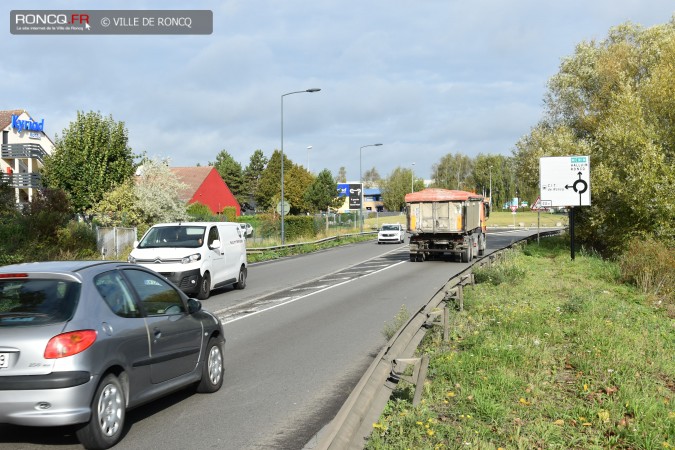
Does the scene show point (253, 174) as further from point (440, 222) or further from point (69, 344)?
point (69, 344)

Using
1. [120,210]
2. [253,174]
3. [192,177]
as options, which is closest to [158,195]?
[120,210]

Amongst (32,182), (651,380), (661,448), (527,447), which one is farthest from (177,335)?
(32,182)

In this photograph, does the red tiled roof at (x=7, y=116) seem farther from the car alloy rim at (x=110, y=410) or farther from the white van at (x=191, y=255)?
the car alloy rim at (x=110, y=410)

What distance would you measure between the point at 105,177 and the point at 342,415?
41194mm

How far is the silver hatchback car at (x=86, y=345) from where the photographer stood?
207 inches

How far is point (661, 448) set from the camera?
5180mm

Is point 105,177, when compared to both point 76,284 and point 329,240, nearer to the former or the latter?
point 329,240

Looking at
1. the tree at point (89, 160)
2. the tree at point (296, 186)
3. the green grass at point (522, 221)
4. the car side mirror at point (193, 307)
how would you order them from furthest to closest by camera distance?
the tree at point (296, 186) < the green grass at point (522, 221) < the tree at point (89, 160) < the car side mirror at point (193, 307)

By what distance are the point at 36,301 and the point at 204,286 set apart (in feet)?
37.1

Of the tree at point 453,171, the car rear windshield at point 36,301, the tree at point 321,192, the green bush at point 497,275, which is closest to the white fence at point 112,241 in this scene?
the green bush at point 497,275

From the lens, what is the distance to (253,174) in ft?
391

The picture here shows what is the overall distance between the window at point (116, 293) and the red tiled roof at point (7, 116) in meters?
57.3

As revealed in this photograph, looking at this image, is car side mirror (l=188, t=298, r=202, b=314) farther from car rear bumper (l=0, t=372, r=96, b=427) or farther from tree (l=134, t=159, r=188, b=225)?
tree (l=134, t=159, r=188, b=225)

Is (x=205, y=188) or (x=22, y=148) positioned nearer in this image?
(x=22, y=148)
